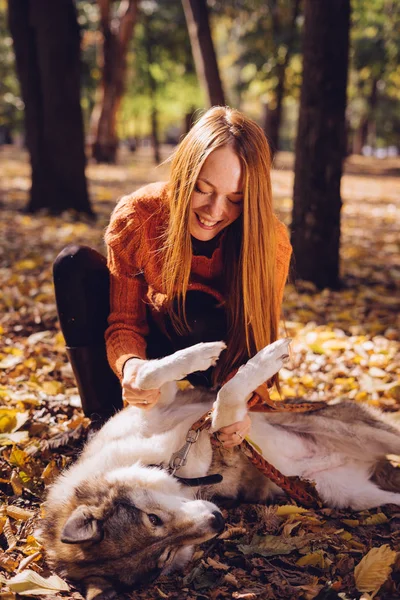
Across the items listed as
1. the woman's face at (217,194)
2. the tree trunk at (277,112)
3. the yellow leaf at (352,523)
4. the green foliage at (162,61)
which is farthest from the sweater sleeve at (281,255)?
the green foliage at (162,61)

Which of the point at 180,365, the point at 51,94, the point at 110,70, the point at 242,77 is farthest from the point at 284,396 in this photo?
the point at 242,77

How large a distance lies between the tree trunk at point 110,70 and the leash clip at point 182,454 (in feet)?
54.2

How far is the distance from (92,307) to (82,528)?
1171mm

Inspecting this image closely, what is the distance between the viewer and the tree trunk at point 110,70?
55.1 feet

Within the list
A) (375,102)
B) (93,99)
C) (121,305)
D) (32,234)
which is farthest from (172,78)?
→ (121,305)

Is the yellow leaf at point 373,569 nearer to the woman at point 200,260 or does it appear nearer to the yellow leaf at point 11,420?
the woman at point 200,260

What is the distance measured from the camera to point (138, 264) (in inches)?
110

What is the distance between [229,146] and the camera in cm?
244

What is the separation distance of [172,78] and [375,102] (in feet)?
31.9

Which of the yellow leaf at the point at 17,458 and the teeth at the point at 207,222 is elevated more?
the teeth at the point at 207,222

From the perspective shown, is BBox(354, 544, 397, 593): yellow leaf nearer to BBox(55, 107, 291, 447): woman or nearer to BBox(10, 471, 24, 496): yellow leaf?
BBox(55, 107, 291, 447): woman

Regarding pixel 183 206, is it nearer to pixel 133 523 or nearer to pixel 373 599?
pixel 133 523

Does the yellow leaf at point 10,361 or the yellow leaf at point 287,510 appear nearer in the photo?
the yellow leaf at point 287,510

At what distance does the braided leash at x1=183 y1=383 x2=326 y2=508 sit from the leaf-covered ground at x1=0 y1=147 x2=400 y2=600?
0.30 feet
